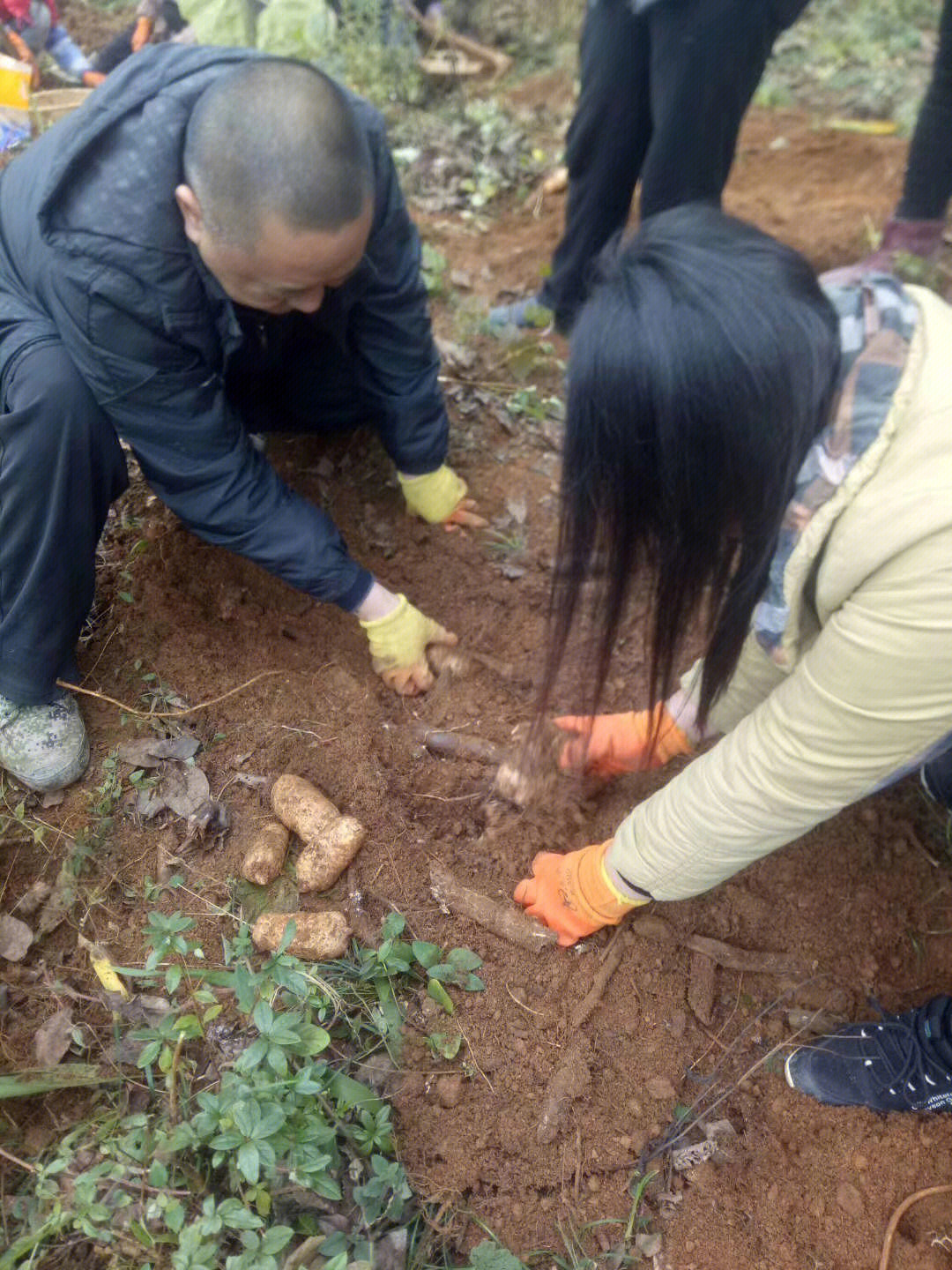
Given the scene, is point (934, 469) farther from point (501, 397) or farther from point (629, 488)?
point (501, 397)

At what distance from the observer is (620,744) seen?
6.96 feet

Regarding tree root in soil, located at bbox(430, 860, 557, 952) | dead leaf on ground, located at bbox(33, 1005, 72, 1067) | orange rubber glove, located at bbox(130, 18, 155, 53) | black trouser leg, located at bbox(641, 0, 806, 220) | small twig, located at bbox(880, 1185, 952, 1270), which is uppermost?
black trouser leg, located at bbox(641, 0, 806, 220)

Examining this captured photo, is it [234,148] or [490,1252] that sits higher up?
[234,148]

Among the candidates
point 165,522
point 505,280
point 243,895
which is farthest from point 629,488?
point 505,280

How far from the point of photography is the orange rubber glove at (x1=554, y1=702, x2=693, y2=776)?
2.08m

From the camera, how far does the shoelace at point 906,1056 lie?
1.76m

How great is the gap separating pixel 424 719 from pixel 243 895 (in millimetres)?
633

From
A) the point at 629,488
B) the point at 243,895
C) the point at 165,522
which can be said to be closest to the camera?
the point at 629,488

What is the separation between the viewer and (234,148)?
1.54 m

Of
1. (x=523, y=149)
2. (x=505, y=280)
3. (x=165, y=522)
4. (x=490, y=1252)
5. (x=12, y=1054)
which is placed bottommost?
(x=490, y=1252)

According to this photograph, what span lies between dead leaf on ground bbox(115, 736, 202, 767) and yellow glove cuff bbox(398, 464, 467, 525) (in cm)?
97

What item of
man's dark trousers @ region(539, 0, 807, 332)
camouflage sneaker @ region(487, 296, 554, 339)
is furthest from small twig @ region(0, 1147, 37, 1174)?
camouflage sneaker @ region(487, 296, 554, 339)

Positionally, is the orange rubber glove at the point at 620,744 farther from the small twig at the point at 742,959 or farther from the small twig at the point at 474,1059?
→ the small twig at the point at 474,1059

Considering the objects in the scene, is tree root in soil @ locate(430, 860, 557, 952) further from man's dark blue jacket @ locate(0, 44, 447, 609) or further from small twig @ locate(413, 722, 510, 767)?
man's dark blue jacket @ locate(0, 44, 447, 609)
